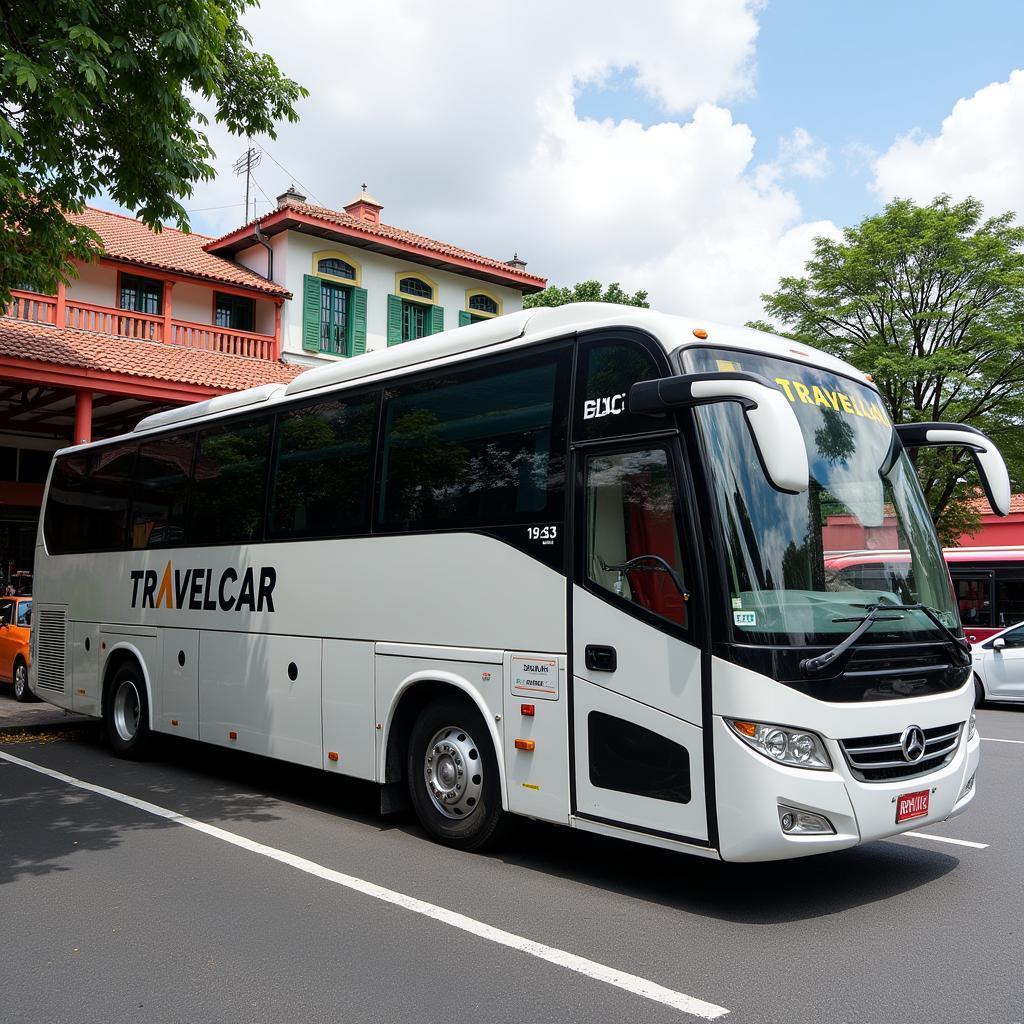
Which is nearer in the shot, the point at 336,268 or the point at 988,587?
the point at 988,587

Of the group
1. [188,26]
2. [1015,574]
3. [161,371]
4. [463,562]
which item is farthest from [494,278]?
[463,562]

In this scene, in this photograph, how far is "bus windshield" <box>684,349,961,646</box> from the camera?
5.36m

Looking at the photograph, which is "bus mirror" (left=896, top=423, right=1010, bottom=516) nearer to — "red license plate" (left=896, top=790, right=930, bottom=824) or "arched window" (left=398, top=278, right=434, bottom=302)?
"red license plate" (left=896, top=790, right=930, bottom=824)

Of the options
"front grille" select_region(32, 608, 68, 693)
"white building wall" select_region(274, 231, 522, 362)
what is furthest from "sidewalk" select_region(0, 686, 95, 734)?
"white building wall" select_region(274, 231, 522, 362)

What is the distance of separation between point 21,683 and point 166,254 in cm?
1266

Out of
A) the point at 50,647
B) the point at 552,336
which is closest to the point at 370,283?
the point at 50,647

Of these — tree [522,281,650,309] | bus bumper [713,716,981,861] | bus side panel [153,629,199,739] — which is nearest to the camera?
bus bumper [713,716,981,861]

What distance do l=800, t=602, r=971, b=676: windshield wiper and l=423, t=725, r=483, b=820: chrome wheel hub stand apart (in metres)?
2.45

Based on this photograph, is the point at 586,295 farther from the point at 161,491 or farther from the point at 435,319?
the point at 161,491

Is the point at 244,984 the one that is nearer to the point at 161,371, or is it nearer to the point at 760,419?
the point at 760,419

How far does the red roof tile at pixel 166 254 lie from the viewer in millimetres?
22578

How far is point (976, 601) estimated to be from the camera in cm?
1922

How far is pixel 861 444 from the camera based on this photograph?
20.4 ft

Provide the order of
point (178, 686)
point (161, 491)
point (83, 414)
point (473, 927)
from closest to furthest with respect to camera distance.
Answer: point (473, 927), point (178, 686), point (161, 491), point (83, 414)
